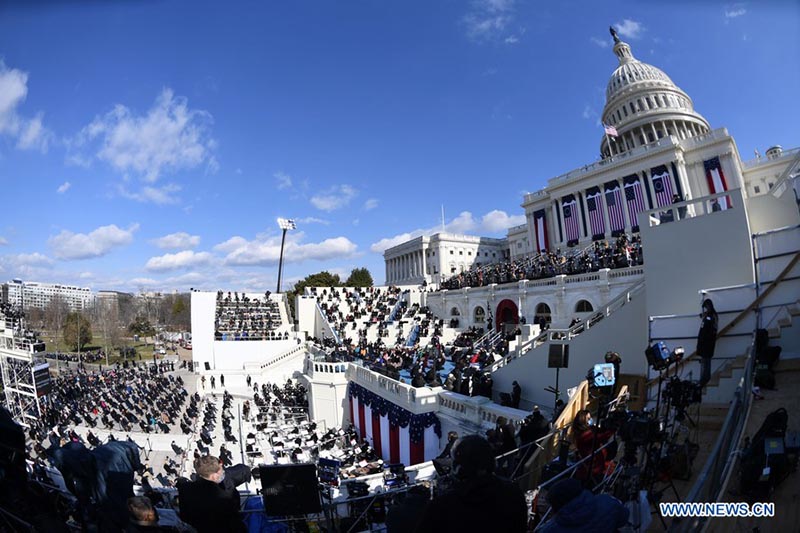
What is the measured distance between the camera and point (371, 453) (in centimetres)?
1736

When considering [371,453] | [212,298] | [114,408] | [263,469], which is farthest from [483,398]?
[212,298]

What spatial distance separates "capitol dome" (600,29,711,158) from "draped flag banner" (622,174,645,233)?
1564cm

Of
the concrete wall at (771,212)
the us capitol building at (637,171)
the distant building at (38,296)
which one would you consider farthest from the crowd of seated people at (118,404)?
the distant building at (38,296)

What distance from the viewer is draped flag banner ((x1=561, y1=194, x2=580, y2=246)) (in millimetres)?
48938

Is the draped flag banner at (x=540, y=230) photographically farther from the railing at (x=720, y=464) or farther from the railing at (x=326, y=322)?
the railing at (x=720, y=464)

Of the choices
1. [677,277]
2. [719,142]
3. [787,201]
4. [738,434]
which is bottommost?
[738,434]

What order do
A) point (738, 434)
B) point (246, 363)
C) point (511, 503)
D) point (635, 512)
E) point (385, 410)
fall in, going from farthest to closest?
point (246, 363)
point (385, 410)
point (738, 434)
point (635, 512)
point (511, 503)

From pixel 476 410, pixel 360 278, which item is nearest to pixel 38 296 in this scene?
pixel 360 278

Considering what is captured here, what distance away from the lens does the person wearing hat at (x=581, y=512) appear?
9.32ft

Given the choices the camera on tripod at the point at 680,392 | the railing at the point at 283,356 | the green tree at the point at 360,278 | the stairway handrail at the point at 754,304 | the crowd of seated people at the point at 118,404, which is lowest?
the crowd of seated people at the point at 118,404

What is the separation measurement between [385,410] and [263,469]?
41.5ft

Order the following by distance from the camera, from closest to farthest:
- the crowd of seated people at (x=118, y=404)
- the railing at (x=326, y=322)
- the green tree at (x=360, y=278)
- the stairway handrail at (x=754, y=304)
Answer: the stairway handrail at (x=754, y=304) < the crowd of seated people at (x=118, y=404) < the railing at (x=326, y=322) < the green tree at (x=360, y=278)

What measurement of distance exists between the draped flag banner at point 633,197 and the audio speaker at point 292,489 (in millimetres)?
46173

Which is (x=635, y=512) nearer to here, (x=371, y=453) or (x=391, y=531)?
(x=391, y=531)
